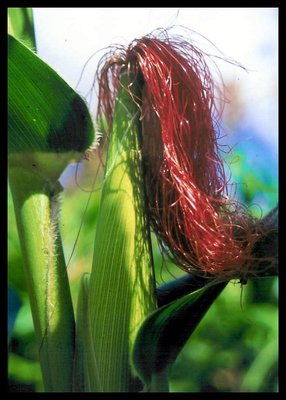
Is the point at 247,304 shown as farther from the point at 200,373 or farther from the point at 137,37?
the point at 137,37

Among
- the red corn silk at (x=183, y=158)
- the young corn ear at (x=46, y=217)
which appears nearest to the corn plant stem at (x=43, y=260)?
the young corn ear at (x=46, y=217)

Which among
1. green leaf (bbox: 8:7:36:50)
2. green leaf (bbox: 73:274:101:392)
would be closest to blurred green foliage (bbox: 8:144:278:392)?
green leaf (bbox: 73:274:101:392)

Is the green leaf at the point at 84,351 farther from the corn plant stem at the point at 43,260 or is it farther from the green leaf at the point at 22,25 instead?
the green leaf at the point at 22,25

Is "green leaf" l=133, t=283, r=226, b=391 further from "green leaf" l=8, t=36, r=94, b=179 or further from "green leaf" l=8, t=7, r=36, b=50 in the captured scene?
"green leaf" l=8, t=7, r=36, b=50

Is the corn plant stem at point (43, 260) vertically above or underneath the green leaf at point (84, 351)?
above

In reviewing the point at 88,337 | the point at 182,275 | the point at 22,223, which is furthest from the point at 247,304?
the point at 22,223

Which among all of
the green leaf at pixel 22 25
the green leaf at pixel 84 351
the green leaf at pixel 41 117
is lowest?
the green leaf at pixel 84 351
